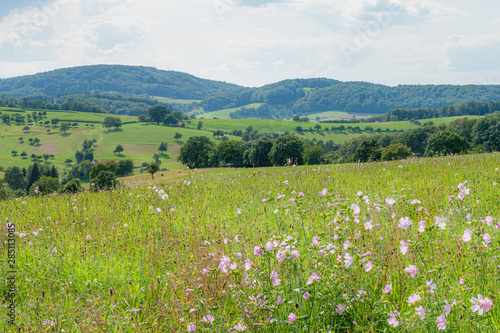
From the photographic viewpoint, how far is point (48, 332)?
12.3ft

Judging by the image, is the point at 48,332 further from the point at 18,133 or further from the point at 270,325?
the point at 18,133

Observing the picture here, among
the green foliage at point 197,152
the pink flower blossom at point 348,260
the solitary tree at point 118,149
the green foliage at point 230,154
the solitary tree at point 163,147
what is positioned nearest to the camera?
Answer: the pink flower blossom at point 348,260

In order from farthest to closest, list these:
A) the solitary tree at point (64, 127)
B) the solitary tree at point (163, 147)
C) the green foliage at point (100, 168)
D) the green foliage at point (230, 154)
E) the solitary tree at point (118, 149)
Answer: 1. the solitary tree at point (64, 127)
2. the solitary tree at point (163, 147)
3. the solitary tree at point (118, 149)
4. the green foliage at point (230, 154)
5. the green foliage at point (100, 168)

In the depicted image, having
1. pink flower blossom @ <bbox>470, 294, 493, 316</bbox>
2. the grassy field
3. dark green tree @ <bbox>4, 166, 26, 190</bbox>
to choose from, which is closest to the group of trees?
dark green tree @ <bbox>4, 166, 26, 190</bbox>

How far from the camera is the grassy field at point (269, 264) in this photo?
3066 millimetres

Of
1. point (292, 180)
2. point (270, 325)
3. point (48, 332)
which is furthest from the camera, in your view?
point (292, 180)

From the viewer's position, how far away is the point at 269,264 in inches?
133

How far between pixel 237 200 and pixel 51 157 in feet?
540

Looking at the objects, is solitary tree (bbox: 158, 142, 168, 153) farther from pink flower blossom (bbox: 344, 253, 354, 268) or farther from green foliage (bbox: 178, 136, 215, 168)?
pink flower blossom (bbox: 344, 253, 354, 268)

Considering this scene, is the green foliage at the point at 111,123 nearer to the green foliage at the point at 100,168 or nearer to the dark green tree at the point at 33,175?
the dark green tree at the point at 33,175

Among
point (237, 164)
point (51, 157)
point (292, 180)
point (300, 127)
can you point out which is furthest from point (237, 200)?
point (300, 127)

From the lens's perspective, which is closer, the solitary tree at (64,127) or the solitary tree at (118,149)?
the solitary tree at (118,149)

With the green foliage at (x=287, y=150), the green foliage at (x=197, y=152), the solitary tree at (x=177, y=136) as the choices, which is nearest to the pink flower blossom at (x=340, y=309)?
the green foliage at (x=287, y=150)

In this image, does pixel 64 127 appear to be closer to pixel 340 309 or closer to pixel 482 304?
pixel 340 309
